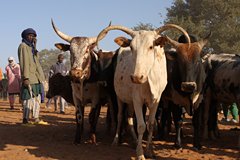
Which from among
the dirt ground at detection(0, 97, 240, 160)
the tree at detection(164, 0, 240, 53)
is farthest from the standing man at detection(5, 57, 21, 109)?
the tree at detection(164, 0, 240, 53)

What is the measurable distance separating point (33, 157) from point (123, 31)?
2.85m

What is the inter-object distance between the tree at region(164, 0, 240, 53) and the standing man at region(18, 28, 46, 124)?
24.1m

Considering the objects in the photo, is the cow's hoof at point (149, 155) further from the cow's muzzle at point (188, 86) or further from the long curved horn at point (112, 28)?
the long curved horn at point (112, 28)

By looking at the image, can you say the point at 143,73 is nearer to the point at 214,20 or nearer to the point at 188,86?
the point at 188,86

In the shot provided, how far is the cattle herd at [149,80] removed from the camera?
638 centimetres

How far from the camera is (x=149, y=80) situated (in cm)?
634

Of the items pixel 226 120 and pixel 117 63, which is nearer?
pixel 117 63

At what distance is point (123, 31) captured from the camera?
6770 millimetres

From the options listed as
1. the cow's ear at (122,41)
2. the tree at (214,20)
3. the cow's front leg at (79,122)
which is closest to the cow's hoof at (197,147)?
the cow's front leg at (79,122)

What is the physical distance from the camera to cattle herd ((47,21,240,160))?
6.38 meters

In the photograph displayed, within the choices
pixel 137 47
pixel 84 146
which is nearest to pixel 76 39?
pixel 137 47

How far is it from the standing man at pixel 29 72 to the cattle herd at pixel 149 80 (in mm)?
1902

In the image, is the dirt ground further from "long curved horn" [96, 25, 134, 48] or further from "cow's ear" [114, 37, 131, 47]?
"long curved horn" [96, 25, 134, 48]

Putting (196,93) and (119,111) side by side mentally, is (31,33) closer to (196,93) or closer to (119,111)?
(119,111)
